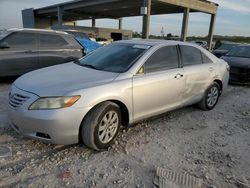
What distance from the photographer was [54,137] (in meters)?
3.03

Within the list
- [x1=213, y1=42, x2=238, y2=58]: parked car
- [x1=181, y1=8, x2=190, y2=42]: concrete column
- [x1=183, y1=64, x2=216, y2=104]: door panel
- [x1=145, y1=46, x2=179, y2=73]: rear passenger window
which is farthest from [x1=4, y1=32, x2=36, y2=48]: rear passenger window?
[x1=181, y1=8, x2=190, y2=42]: concrete column

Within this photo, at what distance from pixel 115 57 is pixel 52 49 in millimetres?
3888

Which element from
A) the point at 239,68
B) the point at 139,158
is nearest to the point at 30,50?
the point at 139,158

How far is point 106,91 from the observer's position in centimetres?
326

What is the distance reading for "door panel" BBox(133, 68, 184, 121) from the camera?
3.70 m

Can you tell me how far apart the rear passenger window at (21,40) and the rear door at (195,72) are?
4.47m

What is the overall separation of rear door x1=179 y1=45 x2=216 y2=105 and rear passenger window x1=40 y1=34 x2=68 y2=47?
4.31m

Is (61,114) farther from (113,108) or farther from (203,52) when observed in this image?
(203,52)

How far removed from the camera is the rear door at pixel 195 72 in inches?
181

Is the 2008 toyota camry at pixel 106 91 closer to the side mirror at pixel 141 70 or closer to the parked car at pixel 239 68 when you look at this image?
the side mirror at pixel 141 70

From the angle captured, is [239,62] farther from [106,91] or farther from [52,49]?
Result: [106,91]

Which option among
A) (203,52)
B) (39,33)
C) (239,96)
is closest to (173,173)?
(203,52)

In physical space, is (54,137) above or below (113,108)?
below

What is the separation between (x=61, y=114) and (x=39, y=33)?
16.4 feet
